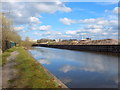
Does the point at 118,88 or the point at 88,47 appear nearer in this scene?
the point at 118,88

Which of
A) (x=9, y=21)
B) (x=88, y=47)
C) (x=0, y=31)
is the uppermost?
(x=9, y=21)

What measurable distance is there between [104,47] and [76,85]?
52.6 metres

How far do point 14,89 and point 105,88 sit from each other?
19.6ft

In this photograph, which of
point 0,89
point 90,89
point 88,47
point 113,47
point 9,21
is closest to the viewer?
point 0,89

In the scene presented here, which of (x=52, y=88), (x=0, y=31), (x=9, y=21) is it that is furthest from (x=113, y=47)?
(x=52, y=88)

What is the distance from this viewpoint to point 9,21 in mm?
40844

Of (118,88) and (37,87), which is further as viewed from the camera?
(118,88)

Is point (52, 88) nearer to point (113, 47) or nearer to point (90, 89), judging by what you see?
point (90, 89)

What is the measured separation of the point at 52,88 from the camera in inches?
337

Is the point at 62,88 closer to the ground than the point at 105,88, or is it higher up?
higher up

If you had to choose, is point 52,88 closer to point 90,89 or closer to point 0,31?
point 90,89

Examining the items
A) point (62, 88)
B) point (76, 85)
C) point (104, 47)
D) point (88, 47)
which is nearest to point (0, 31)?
point (76, 85)

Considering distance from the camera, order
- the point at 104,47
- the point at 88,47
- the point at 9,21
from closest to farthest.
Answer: the point at 9,21
the point at 104,47
the point at 88,47

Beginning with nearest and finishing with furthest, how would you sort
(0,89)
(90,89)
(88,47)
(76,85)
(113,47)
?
(0,89) < (90,89) < (76,85) < (113,47) < (88,47)
